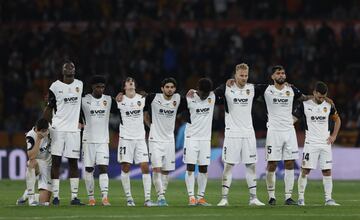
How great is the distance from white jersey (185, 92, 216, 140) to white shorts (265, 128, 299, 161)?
52.0 inches

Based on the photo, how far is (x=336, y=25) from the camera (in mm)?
39906

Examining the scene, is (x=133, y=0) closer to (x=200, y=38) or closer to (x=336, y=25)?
(x=200, y=38)

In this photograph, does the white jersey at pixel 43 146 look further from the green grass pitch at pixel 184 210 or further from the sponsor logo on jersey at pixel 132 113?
the sponsor logo on jersey at pixel 132 113

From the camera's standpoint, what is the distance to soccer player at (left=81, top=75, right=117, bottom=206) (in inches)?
882

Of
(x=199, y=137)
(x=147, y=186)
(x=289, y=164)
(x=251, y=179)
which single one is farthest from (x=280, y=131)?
(x=147, y=186)

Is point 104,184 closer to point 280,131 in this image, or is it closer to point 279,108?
point 280,131

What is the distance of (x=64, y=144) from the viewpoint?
2230 cm

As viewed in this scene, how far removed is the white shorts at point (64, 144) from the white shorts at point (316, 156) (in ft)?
15.8

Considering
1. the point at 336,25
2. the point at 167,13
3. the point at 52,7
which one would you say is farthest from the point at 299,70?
the point at 52,7

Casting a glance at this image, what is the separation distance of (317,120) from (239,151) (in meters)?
1.87

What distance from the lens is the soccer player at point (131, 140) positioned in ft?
72.9

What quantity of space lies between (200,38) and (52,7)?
5.78 metres

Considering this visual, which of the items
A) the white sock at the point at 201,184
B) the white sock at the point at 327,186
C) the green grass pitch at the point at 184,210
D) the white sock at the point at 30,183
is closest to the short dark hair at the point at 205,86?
the white sock at the point at 201,184

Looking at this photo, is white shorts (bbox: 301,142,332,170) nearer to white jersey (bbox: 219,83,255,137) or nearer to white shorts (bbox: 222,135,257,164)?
white shorts (bbox: 222,135,257,164)
